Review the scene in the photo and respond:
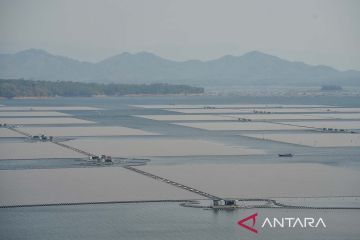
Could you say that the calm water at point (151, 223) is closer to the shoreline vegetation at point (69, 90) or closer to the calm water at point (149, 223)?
the calm water at point (149, 223)

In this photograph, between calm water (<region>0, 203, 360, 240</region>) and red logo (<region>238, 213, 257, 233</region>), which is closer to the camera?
calm water (<region>0, 203, 360, 240</region>)

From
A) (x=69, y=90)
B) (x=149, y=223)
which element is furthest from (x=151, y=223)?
(x=69, y=90)

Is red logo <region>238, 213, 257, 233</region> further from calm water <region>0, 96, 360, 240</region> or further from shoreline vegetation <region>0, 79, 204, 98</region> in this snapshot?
→ shoreline vegetation <region>0, 79, 204, 98</region>

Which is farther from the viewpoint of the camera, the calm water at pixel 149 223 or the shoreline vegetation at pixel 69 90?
the shoreline vegetation at pixel 69 90

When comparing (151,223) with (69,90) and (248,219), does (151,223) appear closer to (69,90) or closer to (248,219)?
(248,219)

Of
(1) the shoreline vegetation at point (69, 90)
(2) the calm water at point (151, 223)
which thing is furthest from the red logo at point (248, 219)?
(1) the shoreline vegetation at point (69, 90)

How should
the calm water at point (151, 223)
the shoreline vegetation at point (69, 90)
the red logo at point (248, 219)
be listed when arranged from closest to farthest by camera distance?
the calm water at point (151, 223), the red logo at point (248, 219), the shoreline vegetation at point (69, 90)

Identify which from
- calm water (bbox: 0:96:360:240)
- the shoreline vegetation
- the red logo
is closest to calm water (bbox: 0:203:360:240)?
calm water (bbox: 0:96:360:240)

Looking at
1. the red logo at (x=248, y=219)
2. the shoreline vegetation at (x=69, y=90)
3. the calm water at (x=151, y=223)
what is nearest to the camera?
the calm water at (x=151, y=223)

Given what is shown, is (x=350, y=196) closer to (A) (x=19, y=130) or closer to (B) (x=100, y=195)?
(B) (x=100, y=195)
